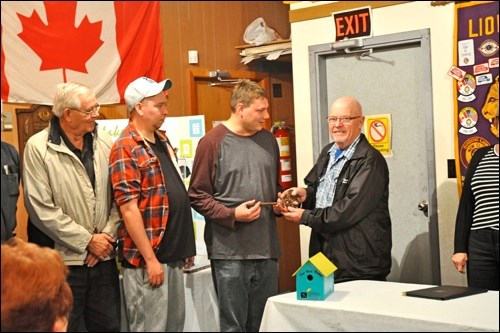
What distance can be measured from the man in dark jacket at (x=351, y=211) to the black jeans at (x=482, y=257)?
0.85ft

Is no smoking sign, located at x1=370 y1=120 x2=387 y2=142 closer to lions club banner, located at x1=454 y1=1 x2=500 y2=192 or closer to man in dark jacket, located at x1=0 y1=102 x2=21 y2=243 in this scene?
lions club banner, located at x1=454 y1=1 x2=500 y2=192

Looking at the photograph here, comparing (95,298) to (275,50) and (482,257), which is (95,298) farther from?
(275,50)

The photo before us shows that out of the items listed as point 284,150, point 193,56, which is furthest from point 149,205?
point 284,150

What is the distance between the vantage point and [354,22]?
1.99m

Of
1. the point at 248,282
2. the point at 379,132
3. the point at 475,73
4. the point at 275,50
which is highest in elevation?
the point at 275,50

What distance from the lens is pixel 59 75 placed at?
1.37m

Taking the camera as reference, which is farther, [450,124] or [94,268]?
[450,124]

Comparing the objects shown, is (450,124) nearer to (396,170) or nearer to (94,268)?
(396,170)

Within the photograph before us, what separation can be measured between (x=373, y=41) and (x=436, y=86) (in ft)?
0.92

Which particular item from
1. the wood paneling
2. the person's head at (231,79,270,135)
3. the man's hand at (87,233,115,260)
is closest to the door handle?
the person's head at (231,79,270,135)

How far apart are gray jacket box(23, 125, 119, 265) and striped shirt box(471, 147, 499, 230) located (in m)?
1.05

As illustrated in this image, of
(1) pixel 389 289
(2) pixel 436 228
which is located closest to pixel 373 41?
(2) pixel 436 228

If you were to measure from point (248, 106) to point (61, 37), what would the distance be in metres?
1.04

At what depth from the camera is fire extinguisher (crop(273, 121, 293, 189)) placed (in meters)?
3.17
